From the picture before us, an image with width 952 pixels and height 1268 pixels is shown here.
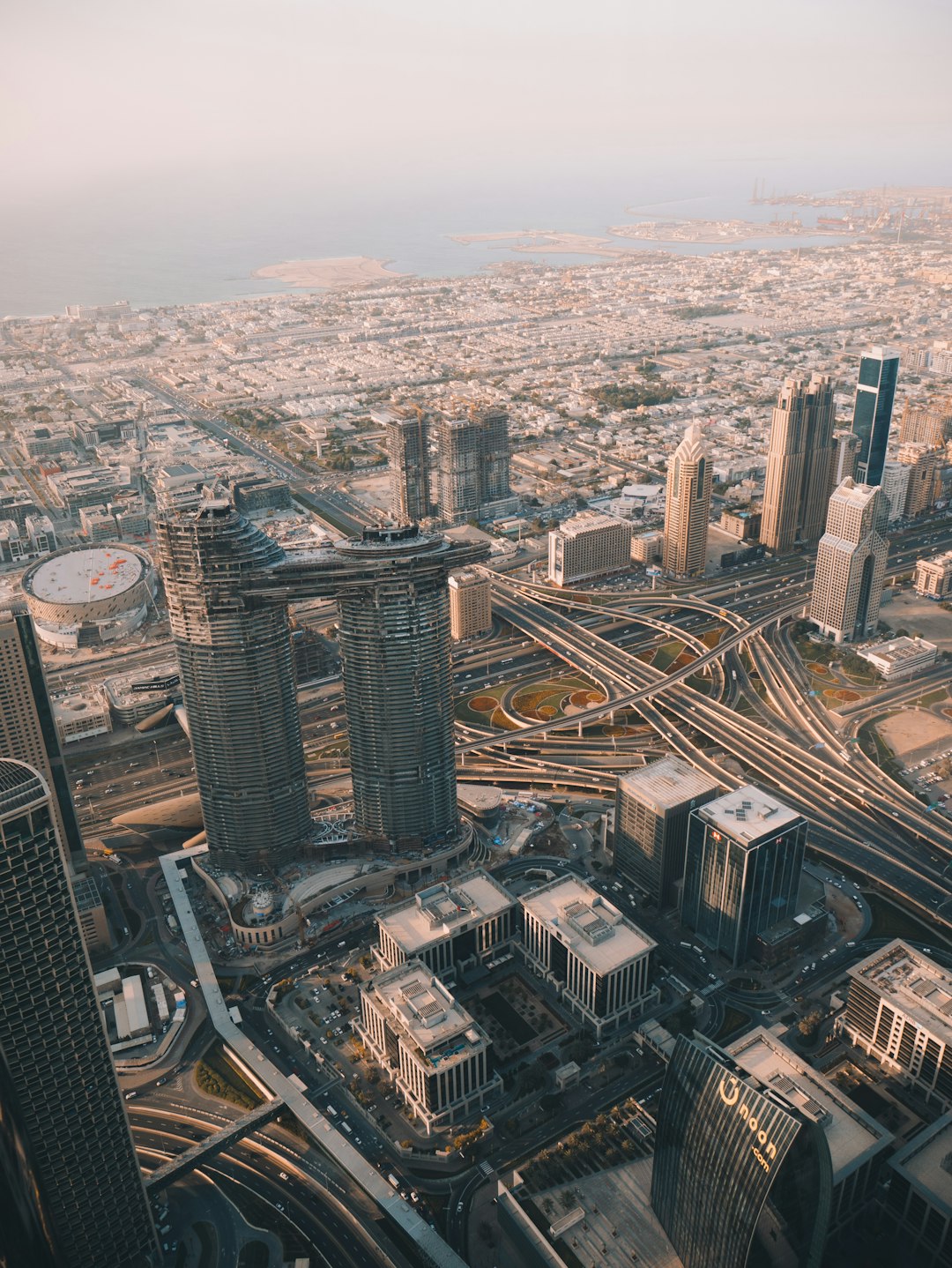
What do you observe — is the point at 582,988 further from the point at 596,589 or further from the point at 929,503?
the point at 929,503

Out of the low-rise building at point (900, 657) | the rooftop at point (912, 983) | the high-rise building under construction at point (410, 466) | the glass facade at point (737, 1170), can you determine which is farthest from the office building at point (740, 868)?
the high-rise building under construction at point (410, 466)

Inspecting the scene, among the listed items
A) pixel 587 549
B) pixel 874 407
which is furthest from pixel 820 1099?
pixel 874 407

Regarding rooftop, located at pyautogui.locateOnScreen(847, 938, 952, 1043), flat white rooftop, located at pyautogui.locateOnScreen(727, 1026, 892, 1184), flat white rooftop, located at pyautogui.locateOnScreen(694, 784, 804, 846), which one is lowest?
flat white rooftop, located at pyautogui.locateOnScreen(727, 1026, 892, 1184)

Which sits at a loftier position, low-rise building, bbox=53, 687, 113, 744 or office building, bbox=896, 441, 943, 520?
office building, bbox=896, 441, 943, 520

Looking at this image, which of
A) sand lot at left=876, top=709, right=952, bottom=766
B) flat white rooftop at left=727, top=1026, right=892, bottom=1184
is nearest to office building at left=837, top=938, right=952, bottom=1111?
flat white rooftop at left=727, top=1026, right=892, bottom=1184

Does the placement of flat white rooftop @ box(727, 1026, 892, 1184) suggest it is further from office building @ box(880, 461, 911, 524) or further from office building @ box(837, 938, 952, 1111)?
office building @ box(880, 461, 911, 524)

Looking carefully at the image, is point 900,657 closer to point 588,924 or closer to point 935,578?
point 935,578

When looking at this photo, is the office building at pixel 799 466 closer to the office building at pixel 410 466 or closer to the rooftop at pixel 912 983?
the office building at pixel 410 466
